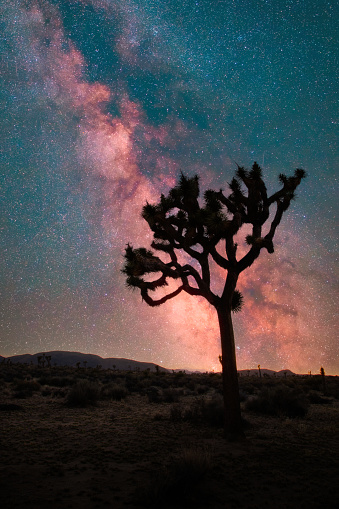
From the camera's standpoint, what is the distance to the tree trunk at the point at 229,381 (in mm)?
9070

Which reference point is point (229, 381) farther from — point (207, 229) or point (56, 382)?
point (56, 382)

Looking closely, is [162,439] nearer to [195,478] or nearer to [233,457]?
[233,457]

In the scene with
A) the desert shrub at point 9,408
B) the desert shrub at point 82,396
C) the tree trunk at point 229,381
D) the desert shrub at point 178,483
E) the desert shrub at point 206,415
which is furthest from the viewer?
the desert shrub at point 82,396

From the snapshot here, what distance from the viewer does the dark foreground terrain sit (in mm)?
5000

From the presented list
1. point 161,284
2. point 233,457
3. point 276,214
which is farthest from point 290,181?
point 233,457

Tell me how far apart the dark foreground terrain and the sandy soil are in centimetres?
2

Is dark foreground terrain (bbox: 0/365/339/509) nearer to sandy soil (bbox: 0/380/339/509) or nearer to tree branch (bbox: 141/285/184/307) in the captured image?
sandy soil (bbox: 0/380/339/509)

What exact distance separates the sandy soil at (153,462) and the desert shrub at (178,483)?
0.05ft

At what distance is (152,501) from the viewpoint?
470 cm

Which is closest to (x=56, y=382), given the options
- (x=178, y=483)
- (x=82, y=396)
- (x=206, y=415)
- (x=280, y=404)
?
(x=82, y=396)

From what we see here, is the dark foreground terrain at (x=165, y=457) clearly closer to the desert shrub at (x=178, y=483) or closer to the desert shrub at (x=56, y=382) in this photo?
the desert shrub at (x=178, y=483)

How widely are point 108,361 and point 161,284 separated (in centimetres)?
15485

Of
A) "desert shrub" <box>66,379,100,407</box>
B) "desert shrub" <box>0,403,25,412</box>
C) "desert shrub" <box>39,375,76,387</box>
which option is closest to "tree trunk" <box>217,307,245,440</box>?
"desert shrub" <box>66,379,100,407</box>

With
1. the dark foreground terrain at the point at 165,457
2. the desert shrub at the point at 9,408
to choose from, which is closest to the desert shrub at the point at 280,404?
the dark foreground terrain at the point at 165,457
